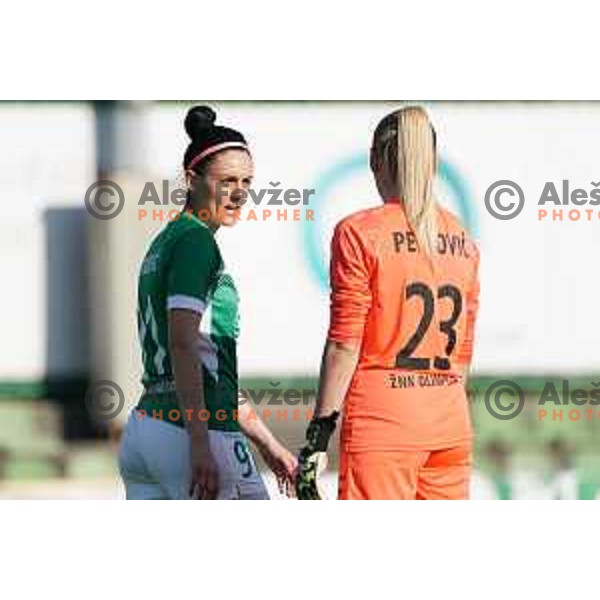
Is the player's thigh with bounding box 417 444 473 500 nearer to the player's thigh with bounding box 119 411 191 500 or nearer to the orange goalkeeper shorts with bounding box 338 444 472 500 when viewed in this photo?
the orange goalkeeper shorts with bounding box 338 444 472 500

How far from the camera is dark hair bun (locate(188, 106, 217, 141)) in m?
7.54

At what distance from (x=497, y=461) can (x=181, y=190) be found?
5.66ft

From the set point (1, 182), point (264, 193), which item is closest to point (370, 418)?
point (264, 193)

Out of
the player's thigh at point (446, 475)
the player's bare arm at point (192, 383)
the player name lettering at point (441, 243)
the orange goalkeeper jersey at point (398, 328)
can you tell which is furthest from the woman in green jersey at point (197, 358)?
the player name lettering at point (441, 243)

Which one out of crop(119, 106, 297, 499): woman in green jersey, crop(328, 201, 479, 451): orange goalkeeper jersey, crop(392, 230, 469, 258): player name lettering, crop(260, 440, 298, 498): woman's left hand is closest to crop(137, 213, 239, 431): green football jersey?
crop(119, 106, 297, 499): woman in green jersey

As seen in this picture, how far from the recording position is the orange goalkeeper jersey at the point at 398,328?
7301 millimetres

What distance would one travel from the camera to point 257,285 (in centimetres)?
757

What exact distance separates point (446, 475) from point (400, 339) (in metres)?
0.59

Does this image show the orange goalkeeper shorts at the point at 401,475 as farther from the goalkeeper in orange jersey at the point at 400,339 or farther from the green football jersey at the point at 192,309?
the green football jersey at the point at 192,309

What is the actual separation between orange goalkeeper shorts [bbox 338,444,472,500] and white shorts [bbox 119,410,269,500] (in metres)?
0.40

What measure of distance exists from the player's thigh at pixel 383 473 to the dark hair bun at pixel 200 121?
1.45 meters

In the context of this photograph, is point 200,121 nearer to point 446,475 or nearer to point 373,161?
point 373,161

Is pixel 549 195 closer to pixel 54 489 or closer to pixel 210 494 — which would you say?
pixel 210 494

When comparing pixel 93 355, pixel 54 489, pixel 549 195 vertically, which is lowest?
pixel 54 489
